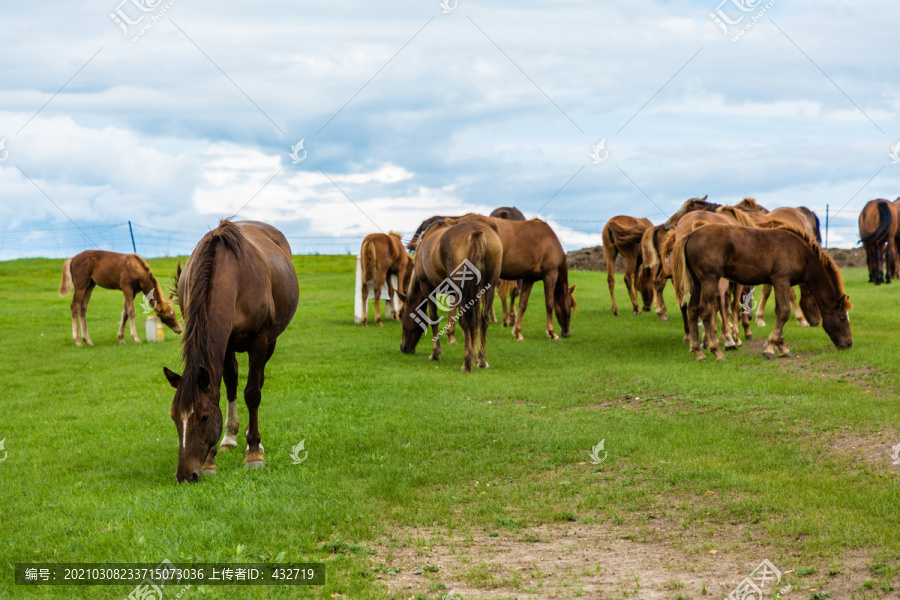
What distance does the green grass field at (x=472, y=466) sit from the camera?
4582mm

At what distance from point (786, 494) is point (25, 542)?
5.22 meters

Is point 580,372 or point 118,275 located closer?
point 580,372

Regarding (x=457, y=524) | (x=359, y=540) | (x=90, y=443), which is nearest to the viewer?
(x=359, y=540)

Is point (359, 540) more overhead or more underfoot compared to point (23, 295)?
more underfoot

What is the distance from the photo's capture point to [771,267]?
11789 mm

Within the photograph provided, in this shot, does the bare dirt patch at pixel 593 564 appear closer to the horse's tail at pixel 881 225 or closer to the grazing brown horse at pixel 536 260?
the grazing brown horse at pixel 536 260

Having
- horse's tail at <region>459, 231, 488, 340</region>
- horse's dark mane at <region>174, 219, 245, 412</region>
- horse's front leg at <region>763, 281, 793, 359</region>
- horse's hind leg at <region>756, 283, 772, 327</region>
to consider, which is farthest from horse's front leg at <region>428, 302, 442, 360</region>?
horse's dark mane at <region>174, 219, 245, 412</region>

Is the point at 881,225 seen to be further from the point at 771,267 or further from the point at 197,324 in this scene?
the point at 197,324

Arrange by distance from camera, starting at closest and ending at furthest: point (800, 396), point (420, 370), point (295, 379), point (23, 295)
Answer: point (800, 396)
point (295, 379)
point (420, 370)
point (23, 295)

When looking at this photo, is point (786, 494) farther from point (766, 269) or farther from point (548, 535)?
point (766, 269)

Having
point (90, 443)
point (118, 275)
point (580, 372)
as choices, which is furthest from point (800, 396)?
point (118, 275)

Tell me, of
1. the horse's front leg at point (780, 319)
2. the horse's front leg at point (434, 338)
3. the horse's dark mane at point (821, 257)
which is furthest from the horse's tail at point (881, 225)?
the horse's front leg at point (434, 338)

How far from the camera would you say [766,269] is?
11.8 meters

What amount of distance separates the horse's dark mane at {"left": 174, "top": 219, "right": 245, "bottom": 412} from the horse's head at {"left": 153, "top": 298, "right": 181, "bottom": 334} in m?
10.9
